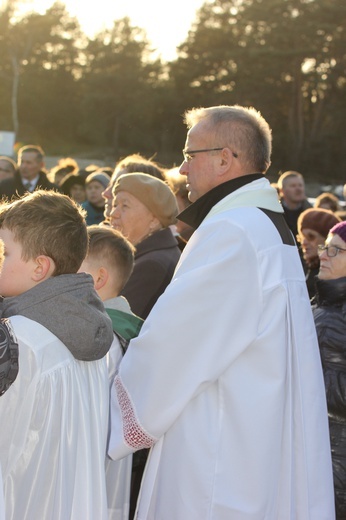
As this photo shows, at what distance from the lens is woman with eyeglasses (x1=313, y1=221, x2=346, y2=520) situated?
365 centimetres

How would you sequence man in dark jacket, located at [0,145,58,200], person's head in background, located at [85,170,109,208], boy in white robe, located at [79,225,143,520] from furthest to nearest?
1. man in dark jacket, located at [0,145,58,200]
2. person's head in background, located at [85,170,109,208]
3. boy in white robe, located at [79,225,143,520]


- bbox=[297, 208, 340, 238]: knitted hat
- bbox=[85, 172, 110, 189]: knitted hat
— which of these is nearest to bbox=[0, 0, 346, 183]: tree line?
bbox=[85, 172, 110, 189]: knitted hat

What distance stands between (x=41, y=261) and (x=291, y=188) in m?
6.99

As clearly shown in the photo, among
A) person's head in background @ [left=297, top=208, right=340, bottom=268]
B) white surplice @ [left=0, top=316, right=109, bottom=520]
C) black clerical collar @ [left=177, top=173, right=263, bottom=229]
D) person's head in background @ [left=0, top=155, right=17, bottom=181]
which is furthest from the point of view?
person's head in background @ [left=0, top=155, right=17, bottom=181]

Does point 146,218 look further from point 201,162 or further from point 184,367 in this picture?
point 184,367

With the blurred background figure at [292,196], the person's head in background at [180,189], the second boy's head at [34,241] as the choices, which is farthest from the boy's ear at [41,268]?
the blurred background figure at [292,196]

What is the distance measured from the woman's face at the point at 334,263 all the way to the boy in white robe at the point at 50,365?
5.54ft

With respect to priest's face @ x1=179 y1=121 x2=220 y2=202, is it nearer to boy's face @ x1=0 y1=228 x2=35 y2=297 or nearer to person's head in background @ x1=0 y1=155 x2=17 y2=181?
boy's face @ x1=0 y1=228 x2=35 y2=297

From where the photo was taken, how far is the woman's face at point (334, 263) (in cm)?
404

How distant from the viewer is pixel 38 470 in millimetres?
2467

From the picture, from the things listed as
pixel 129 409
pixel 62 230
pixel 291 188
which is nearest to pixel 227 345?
Result: pixel 129 409

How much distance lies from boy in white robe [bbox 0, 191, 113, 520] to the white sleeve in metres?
0.16

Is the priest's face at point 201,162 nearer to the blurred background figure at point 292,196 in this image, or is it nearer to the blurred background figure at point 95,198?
the blurred background figure at point 95,198

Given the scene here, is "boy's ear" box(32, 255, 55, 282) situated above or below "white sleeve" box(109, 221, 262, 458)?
above
